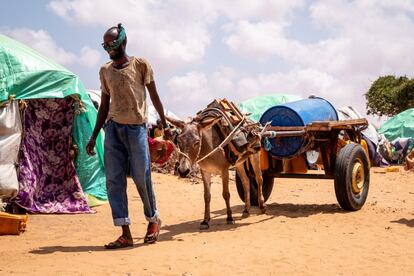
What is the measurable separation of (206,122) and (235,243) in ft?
5.58

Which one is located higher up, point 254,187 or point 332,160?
point 332,160

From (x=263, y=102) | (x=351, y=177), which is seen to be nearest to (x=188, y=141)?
(x=351, y=177)

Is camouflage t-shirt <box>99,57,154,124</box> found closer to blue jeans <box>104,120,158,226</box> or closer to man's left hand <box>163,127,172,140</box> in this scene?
blue jeans <box>104,120,158,226</box>

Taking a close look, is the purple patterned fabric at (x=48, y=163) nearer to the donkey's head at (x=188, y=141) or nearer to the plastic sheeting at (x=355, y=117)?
the donkey's head at (x=188, y=141)

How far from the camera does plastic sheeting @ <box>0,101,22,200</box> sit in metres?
8.01

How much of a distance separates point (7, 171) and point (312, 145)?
5.02 meters

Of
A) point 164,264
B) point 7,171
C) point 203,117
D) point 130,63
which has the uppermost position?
point 130,63

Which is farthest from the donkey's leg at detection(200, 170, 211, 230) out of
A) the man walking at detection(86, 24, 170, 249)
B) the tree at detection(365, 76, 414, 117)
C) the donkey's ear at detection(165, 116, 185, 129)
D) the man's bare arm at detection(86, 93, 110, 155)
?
the tree at detection(365, 76, 414, 117)

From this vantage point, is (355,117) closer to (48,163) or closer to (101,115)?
(48,163)

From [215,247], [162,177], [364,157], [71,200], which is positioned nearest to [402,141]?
[162,177]

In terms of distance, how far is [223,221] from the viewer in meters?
7.58

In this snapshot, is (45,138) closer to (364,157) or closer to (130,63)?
(130,63)

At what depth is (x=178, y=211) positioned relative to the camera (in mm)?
9086

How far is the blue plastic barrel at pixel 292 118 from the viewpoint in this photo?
8125 mm
